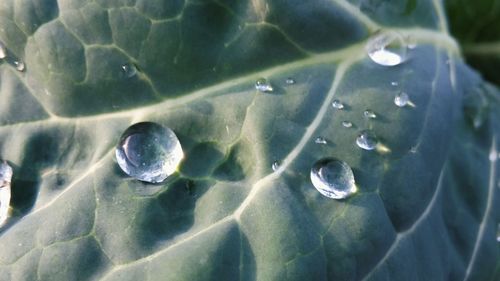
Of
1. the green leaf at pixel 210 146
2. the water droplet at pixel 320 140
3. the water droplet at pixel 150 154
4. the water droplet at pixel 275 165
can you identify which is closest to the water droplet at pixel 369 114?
the green leaf at pixel 210 146

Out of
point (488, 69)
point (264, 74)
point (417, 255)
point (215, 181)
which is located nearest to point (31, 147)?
point (215, 181)

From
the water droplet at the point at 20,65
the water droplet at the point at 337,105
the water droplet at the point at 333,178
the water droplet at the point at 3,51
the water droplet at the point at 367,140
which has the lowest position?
the water droplet at the point at 333,178

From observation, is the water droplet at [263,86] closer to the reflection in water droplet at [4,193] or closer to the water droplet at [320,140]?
the water droplet at [320,140]

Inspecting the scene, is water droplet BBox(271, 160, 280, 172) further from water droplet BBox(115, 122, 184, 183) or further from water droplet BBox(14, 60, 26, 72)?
water droplet BBox(14, 60, 26, 72)

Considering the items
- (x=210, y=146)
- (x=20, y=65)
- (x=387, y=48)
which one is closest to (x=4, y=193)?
(x=20, y=65)

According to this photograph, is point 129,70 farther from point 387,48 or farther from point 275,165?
point 387,48

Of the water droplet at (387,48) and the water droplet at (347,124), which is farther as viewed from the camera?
the water droplet at (387,48)

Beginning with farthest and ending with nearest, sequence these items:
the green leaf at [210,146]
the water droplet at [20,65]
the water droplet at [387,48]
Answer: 1. the water droplet at [387,48]
2. the water droplet at [20,65]
3. the green leaf at [210,146]

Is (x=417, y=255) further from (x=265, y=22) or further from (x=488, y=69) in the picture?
(x=488, y=69)
